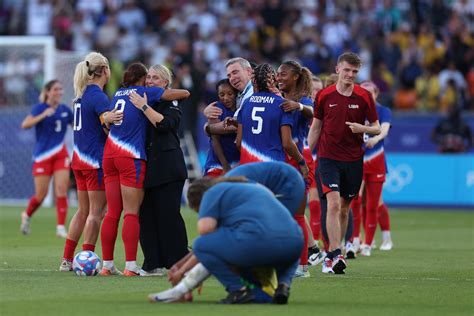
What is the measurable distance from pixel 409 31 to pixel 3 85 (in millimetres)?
10928

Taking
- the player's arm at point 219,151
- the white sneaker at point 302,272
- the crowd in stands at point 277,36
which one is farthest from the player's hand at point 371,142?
the crowd in stands at point 277,36

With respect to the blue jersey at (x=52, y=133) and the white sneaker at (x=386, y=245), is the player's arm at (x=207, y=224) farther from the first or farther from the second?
the blue jersey at (x=52, y=133)

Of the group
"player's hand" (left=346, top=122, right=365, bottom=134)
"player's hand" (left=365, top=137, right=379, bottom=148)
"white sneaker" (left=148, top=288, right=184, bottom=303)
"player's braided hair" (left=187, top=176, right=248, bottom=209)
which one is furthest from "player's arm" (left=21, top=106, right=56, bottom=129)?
"player's braided hair" (left=187, top=176, right=248, bottom=209)

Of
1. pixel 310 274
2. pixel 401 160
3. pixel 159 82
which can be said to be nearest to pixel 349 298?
pixel 310 274

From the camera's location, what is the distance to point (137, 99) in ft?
42.6

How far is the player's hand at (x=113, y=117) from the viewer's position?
13047mm

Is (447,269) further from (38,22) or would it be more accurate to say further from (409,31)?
(38,22)

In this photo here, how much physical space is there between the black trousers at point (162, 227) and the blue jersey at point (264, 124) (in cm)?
104

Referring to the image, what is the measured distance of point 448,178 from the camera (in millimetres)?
28453

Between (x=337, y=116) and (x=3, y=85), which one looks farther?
(x=3, y=85)

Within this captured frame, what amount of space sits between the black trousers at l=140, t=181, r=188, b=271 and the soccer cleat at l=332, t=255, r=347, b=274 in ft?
5.51

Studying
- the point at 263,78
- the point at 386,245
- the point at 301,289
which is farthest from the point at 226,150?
the point at 386,245

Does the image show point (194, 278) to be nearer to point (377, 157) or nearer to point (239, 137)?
point (239, 137)

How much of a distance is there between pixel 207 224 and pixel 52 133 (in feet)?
36.4
